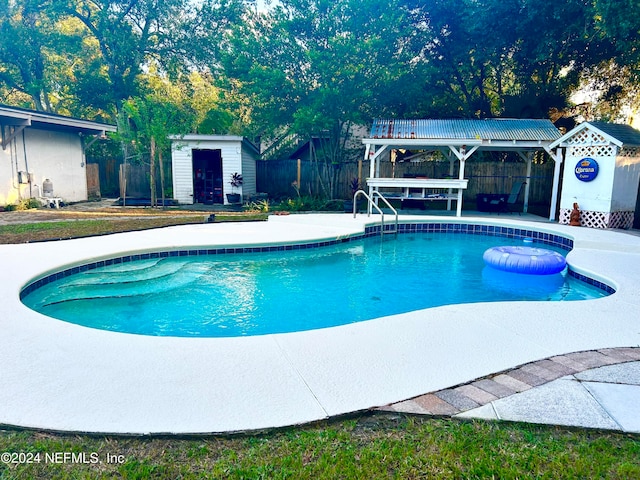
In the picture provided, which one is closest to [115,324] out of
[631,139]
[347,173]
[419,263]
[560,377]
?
[560,377]

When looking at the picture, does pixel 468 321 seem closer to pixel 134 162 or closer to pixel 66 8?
pixel 134 162

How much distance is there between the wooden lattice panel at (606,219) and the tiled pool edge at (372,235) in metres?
1.87

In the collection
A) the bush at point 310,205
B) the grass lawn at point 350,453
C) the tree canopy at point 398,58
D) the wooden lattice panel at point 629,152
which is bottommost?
the grass lawn at point 350,453

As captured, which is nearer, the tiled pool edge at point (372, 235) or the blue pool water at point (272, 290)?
the blue pool water at point (272, 290)

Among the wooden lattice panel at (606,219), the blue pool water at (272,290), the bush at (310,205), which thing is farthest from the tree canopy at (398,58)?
the blue pool water at (272,290)

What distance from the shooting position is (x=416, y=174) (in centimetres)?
1564

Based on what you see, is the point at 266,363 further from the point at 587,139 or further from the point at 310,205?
the point at 310,205

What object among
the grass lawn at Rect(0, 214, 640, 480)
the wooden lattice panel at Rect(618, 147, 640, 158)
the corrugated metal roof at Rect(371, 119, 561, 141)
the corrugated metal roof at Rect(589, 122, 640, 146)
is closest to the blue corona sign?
the wooden lattice panel at Rect(618, 147, 640, 158)

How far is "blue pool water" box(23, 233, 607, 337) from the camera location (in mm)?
5082

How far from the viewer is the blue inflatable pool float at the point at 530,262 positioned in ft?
22.2

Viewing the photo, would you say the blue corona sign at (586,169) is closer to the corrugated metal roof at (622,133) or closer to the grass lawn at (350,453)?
the corrugated metal roof at (622,133)

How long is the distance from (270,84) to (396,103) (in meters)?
5.01

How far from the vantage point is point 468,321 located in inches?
158

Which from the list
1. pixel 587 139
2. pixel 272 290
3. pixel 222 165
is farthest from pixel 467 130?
pixel 272 290
